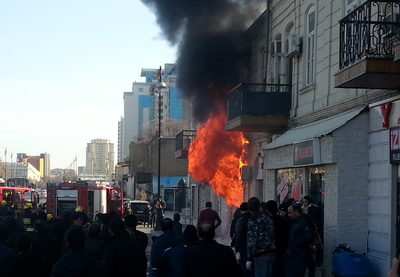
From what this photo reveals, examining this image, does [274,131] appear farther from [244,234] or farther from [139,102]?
[139,102]

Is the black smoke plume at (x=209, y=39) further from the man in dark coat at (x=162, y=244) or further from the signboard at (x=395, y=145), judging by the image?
the man in dark coat at (x=162, y=244)

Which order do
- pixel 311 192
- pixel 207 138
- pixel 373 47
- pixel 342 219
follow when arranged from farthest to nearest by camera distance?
pixel 207 138
pixel 311 192
pixel 342 219
pixel 373 47

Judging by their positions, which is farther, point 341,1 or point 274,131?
point 274,131

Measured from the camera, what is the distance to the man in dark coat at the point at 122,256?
290 inches

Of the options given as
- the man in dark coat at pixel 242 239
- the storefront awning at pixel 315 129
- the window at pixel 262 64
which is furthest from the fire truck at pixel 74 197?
the man in dark coat at pixel 242 239

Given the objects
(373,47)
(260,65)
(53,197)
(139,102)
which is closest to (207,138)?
(260,65)

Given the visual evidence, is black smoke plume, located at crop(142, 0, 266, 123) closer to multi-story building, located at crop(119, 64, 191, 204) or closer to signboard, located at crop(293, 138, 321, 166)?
multi-story building, located at crop(119, 64, 191, 204)

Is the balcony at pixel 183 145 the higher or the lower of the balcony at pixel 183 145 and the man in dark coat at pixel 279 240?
the higher

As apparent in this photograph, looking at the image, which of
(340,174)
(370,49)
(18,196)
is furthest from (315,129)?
(18,196)

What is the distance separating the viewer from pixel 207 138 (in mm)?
23312

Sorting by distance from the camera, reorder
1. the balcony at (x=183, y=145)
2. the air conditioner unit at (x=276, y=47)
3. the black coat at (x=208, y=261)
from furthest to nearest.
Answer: the balcony at (x=183, y=145) → the air conditioner unit at (x=276, y=47) → the black coat at (x=208, y=261)

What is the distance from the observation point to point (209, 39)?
72.4ft

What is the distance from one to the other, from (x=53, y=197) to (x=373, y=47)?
16574 millimetres

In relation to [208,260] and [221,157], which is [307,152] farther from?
[221,157]
